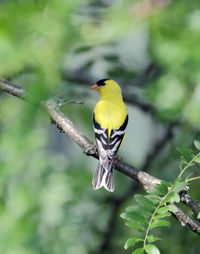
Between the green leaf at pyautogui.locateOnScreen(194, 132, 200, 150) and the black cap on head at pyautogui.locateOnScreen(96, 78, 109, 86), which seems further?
the black cap on head at pyautogui.locateOnScreen(96, 78, 109, 86)

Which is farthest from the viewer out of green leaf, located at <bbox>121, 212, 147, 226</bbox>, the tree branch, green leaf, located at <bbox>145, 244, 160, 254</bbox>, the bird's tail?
the bird's tail

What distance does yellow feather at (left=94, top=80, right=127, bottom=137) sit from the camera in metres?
3.20

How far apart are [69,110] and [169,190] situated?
158 cm

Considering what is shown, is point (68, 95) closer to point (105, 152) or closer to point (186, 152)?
point (105, 152)

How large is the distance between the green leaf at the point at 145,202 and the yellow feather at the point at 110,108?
136 cm

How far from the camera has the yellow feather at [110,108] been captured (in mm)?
3199

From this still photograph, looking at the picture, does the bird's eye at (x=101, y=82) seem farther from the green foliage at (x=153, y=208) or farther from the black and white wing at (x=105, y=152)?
the green foliage at (x=153, y=208)

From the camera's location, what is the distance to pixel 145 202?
1.77 meters

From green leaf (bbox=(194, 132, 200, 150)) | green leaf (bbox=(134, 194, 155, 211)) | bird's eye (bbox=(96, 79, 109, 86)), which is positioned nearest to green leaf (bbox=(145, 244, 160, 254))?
green leaf (bbox=(134, 194, 155, 211))

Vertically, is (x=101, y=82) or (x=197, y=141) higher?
(x=197, y=141)

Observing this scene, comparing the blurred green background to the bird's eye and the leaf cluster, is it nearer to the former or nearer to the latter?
the bird's eye

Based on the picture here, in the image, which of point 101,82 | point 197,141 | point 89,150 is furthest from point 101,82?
point 197,141

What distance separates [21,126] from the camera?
1546mm

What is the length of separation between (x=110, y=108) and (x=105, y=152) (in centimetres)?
61
